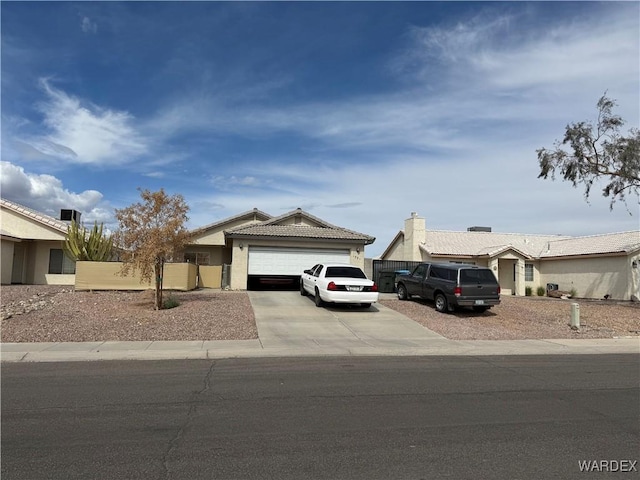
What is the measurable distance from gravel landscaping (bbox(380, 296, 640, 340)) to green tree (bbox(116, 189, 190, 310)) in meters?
8.27

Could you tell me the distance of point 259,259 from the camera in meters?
23.6

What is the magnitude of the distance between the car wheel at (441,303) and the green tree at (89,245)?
13923 mm

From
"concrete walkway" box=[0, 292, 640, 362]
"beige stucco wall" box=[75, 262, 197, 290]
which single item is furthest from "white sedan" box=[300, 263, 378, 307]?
Result: "beige stucco wall" box=[75, 262, 197, 290]

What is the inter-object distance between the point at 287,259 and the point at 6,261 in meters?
14.7

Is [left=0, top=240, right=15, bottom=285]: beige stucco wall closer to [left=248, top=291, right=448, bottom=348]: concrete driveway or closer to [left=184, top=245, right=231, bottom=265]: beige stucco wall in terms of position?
[left=184, top=245, right=231, bottom=265]: beige stucco wall

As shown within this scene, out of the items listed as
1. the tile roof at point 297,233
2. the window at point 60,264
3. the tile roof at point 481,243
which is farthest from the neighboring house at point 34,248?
the tile roof at point 481,243

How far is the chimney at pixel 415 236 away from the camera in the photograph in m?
35.3

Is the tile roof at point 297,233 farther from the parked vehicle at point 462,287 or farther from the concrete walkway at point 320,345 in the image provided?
the concrete walkway at point 320,345

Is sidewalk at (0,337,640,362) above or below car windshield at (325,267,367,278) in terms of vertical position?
below

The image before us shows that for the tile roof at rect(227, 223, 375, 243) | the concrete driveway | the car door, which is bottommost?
the concrete driveway

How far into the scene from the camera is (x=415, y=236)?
3556 cm

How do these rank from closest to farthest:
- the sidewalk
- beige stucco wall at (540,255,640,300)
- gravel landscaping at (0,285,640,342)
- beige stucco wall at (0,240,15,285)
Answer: the sidewalk, gravel landscaping at (0,285,640,342), beige stucco wall at (0,240,15,285), beige stucco wall at (540,255,640,300)

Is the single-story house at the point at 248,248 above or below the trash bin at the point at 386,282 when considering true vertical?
above

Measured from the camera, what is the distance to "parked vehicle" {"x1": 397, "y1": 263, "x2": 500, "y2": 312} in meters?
16.7
